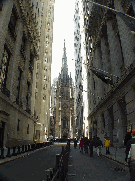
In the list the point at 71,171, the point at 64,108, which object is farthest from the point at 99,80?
the point at 64,108

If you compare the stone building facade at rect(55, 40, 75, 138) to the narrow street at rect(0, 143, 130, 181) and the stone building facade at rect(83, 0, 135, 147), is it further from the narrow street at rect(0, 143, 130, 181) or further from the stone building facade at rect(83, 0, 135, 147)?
the narrow street at rect(0, 143, 130, 181)

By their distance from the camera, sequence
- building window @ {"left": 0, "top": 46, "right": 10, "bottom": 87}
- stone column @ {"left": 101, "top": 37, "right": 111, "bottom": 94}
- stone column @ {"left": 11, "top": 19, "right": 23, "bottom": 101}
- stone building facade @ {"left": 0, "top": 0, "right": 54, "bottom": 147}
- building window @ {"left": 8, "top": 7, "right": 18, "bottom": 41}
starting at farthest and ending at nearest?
stone column @ {"left": 101, "top": 37, "right": 111, "bottom": 94}
stone column @ {"left": 11, "top": 19, "right": 23, "bottom": 101}
building window @ {"left": 8, "top": 7, "right": 18, "bottom": 41}
building window @ {"left": 0, "top": 46, "right": 10, "bottom": 87}
stone building facade @ {"left": 0, "top": 0, "right": 54, "bottom": 147}

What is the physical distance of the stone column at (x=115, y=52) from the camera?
19.9m

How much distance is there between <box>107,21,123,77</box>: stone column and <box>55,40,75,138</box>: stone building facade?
3248 inches

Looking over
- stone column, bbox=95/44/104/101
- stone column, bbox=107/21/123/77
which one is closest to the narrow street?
stone column, bbox=107/21/123/77

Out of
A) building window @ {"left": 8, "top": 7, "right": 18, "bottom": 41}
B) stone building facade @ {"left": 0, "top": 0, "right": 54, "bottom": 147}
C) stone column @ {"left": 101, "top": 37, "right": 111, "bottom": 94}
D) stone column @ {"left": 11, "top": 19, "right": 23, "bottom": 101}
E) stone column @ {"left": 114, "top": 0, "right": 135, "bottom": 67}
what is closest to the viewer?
stone column @ {"left": 114, "top": 0, "right": 135, "bottom": 67}

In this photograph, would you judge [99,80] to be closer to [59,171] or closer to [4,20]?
[4,20]

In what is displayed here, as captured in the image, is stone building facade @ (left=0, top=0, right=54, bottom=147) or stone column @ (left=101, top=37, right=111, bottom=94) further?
stone column @ (left=101, top=37, right=111, bottom=94)

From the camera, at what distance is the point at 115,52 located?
20875mm

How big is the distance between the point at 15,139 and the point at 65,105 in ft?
305

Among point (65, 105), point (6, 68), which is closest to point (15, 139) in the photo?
point (6, 68)

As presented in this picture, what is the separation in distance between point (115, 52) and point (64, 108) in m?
92.5

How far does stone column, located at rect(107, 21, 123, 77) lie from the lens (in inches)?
782

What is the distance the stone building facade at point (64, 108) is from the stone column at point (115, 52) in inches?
3248
